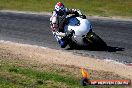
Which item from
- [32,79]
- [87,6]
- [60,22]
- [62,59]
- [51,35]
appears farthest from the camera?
[87,6]

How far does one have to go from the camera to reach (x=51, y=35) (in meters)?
21.5

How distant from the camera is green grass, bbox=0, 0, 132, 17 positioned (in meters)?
31.9

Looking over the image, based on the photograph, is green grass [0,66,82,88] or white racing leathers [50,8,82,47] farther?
white racing leathers [50,8,82,47]

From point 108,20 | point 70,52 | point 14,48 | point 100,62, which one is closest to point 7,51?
point 14,48

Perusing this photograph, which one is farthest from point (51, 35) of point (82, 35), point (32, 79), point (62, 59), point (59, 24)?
point (32, 79)

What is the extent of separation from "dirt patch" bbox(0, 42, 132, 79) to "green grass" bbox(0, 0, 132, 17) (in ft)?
43.5

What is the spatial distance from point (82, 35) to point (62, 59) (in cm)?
198

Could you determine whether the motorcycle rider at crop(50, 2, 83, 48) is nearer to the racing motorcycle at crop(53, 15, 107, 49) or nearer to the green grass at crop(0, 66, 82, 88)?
the racing motorcycle at crop(53, 15, 107, 49)

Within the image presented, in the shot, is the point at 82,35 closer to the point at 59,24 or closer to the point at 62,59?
the point at 59,24

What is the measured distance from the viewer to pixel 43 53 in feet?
55.7

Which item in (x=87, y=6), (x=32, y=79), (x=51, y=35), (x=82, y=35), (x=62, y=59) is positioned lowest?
(x=87, y=6)

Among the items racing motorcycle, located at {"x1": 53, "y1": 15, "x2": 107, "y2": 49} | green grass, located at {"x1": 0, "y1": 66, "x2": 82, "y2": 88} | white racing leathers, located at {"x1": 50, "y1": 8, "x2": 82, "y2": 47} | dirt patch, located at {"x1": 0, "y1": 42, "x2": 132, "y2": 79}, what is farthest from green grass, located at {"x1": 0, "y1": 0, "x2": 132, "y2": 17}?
green grass, located at {"x1": 0, "y1": 66, "x2": 82, "y2": 88}

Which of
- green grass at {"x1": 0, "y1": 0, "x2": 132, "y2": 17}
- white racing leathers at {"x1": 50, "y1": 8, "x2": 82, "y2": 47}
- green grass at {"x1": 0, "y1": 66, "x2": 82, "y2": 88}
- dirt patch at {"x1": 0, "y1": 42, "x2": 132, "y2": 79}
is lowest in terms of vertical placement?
green grass at {"x1": 0, "y1": 0, "x2": 132, "y2": 17}

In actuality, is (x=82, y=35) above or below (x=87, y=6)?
above
